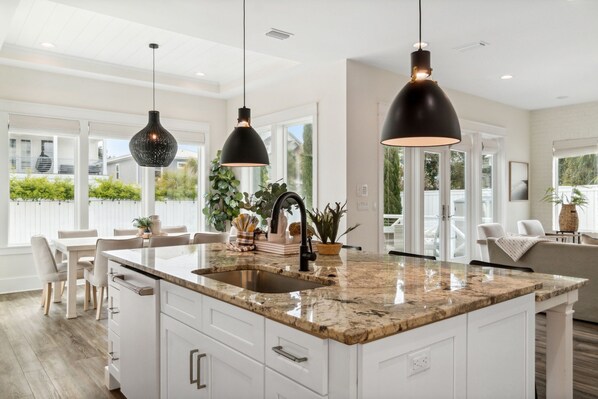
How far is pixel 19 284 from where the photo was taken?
5.46 meters

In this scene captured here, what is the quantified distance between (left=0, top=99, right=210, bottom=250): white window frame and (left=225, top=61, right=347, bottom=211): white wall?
1907 mm

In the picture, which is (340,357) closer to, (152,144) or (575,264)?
(575,264)

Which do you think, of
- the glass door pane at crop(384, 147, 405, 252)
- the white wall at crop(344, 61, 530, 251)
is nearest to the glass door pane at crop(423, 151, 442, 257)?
the glass door pane at crop(384, 147, 405, 252)

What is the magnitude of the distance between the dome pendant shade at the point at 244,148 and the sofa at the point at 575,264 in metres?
2.92

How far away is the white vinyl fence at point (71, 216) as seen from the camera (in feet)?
18.2

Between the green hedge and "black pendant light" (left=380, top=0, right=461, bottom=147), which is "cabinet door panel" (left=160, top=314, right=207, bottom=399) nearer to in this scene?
"black pendant light" (left=380, top=0, right=461, bottom=147)

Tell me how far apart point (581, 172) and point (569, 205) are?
1.11 metres

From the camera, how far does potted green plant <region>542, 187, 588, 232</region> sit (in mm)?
6562

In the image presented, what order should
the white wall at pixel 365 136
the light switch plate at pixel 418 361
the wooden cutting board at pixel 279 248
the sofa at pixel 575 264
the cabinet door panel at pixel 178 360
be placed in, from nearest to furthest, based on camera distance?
the light switch plate at pixel 418 361 < the cabinet door panel at pixel 178 360 < the wooden cutting board at pixel 279 248 < the sofa at pixel 575 264 < the white wall at pixel 365 136

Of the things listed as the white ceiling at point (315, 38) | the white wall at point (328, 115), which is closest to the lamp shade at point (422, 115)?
the white ceiling at point (315, 38)

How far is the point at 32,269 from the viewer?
5574mm

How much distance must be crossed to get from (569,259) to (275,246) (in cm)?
308

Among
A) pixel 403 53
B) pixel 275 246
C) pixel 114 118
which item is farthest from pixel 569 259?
pixel 114 118

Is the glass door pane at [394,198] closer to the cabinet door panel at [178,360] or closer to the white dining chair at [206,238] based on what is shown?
the white dining chair at [206,238]
